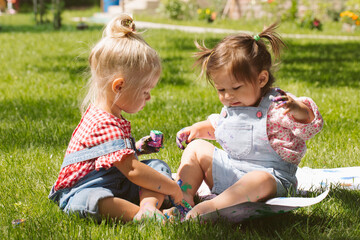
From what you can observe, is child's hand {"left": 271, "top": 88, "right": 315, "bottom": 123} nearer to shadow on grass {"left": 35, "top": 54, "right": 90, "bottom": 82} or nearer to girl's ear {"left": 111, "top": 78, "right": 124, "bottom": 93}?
girl's ear {"left": 111, "top": 78, "right": 124, "bottom": 93}

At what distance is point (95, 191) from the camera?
2338 mm

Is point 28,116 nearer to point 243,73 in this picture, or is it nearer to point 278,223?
point 243,73

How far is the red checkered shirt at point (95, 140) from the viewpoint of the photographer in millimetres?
2338

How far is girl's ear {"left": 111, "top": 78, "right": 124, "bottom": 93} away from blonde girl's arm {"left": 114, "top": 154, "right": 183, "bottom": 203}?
1.22 ft

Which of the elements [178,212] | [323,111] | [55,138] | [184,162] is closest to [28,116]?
[55,138]

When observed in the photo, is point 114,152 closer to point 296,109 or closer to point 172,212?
point 172,212

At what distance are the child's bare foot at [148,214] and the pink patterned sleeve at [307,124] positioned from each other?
0.85 meters

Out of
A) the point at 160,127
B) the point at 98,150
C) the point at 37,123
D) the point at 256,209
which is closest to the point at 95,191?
the point at 98,150

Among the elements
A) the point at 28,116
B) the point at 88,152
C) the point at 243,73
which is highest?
the point at 243,73

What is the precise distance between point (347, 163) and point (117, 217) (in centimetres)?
183

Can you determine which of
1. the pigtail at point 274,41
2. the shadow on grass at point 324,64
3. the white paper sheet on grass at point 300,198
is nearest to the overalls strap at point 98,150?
the white paper sheet on grass at point 300,198

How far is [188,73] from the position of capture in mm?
6625

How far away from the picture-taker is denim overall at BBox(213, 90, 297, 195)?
8.62ft

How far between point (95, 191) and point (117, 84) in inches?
22.4
